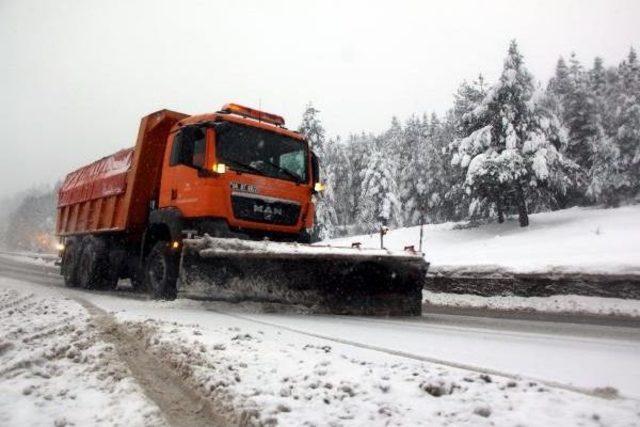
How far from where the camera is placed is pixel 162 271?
834 centimetres

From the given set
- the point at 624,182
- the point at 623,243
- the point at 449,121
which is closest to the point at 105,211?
the point at 623,243

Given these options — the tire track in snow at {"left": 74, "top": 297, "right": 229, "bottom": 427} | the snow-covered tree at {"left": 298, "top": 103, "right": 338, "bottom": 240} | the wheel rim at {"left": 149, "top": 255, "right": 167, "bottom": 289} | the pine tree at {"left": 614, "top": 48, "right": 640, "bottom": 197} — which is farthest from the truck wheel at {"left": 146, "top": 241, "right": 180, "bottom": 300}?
the pine tree at {"left": 614, "top": 48, "right": 640, "bottom": 197}

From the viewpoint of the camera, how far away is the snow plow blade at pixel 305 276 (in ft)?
21.7

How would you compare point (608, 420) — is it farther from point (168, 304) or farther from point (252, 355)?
point (168, 304)

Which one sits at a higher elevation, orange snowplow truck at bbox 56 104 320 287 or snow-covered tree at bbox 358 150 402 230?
snow-covered tree at bbox 358 150 402 230

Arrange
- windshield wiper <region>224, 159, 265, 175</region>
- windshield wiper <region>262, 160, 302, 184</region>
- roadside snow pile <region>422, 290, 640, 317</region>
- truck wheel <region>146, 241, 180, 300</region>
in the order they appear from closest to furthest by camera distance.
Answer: windshield wiper <region>224, 159, 265, 175</region> < truck wheel <region>146, 241, 180, 300</region> < windshield wiper <region>262, 160, 302, 184</region> < roadside snow pile <region>422, 290, 640, 317</region>

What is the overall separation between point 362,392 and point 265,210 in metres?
5.42

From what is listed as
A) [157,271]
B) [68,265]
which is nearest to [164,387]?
[157,271]

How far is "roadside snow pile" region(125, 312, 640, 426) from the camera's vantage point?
7.25 ft

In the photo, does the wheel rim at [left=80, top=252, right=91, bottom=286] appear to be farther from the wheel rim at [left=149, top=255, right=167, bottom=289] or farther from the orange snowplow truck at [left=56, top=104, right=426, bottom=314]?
the wheel rim at [left=149, top=255, right=167, bottom=289]

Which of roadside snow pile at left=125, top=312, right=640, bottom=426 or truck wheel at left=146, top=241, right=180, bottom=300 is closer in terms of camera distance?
roadside snow pile at left=125, top=312, right=640, bottom=426

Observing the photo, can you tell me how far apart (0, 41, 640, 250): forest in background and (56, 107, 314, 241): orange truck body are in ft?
Result: 12.6

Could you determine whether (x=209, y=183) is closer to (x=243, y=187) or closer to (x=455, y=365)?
(x=243, y=187)

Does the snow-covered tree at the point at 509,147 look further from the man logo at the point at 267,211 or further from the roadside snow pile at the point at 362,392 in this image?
the roadside snow pile at the point at 362,392
